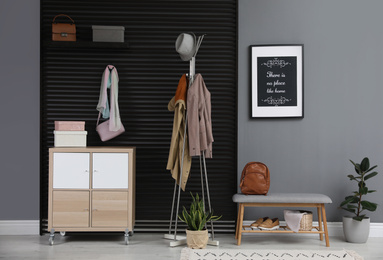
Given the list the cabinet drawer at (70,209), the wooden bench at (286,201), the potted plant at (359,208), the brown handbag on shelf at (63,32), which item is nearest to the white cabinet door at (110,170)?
the cabinet drawer at (70,209)

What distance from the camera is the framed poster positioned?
187 inches

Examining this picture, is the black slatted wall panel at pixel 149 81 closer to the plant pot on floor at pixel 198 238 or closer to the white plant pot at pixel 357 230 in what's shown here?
the plant pot on floor at pixel 198 238

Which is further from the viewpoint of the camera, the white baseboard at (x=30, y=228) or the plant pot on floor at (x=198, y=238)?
the white baseboard at (x=30, y=228)

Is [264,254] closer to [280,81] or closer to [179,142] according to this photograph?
[179,142]

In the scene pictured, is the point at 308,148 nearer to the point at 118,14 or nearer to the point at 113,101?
the point at 113,101

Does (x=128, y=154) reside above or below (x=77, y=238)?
above

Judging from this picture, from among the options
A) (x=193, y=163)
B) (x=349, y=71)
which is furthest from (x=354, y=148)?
(x=193, y=163)

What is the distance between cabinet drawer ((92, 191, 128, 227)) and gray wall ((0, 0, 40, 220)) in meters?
0.84

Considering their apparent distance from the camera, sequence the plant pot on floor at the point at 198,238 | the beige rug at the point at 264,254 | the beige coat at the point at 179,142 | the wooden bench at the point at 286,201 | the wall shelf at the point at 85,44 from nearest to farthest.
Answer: the beige rug at the point at 264,254 → the plant pot on floor at the point at 198,238 → the wooden bench at the point at 286,201 → the beige coat at the point at 179,142 → the wall shelf at the point at 85,44

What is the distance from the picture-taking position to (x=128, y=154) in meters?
4.32

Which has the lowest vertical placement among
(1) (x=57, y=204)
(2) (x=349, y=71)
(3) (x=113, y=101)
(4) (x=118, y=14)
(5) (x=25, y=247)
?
(5) (x=25, y=247)

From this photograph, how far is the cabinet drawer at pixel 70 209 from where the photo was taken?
4258 millimetres

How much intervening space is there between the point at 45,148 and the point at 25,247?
3.43 feet

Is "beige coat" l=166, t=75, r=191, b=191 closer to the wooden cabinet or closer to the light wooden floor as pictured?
the wooden cabinet
